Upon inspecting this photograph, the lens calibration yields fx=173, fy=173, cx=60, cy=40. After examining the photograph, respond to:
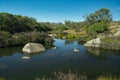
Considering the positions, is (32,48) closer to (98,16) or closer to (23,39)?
(23,39)

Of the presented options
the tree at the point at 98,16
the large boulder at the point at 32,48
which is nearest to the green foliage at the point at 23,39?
the large boulder at the point at 32,48

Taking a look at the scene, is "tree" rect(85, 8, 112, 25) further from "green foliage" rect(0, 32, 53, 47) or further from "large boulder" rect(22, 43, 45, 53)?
"large boulder" rect(22, 43, 45, 53)

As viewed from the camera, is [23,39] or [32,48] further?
[23,39]

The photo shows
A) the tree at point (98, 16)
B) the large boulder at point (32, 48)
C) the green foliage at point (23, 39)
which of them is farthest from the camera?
the tree at point (98, 16)

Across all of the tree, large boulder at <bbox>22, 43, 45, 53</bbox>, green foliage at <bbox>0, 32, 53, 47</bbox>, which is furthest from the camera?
the tree

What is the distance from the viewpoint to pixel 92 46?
174 ft

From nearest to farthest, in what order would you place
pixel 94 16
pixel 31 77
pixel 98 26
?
pixel 31 77 < pixel 98 26 < pixel 94 16

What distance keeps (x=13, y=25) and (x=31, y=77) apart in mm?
61974

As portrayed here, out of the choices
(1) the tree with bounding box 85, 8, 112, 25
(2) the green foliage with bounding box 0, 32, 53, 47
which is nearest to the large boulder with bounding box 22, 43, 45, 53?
(2) the green foliage with bounding box 0, 32, 53, 47

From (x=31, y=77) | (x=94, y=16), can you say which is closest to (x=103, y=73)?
(x=31, y=77)

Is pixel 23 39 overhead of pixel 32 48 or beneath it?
overhead

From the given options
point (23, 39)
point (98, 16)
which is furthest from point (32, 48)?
point (98, 16)

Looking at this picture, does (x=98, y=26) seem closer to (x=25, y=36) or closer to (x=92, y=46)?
(x=92, y=46)

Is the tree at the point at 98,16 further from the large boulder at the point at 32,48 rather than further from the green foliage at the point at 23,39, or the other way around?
the large boulder at the point at 32,48
